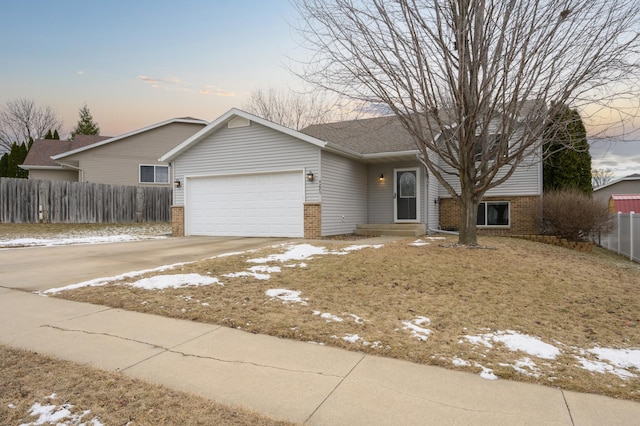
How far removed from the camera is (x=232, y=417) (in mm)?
2504

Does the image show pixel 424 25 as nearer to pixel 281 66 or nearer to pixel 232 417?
pixel 281 66

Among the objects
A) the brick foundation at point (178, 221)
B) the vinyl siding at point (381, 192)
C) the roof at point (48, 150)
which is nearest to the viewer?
the brick foundation at point (178, 221)

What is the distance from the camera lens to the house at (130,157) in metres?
22.5

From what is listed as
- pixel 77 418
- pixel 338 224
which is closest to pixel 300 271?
pixel 77 418

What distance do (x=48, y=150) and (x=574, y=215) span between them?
98.2 ft

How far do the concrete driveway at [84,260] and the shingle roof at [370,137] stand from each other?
6.15 meters

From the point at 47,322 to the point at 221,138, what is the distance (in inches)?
418

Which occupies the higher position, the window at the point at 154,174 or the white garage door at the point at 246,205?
the window at the point at 154,174

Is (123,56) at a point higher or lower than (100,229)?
higher

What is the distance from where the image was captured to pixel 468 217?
9633 millimetres

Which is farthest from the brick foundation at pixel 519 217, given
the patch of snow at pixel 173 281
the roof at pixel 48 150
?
the roof at pixel 48 150

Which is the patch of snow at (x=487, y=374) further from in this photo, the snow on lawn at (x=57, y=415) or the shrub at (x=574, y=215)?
the shrub at (x=574, y=215)

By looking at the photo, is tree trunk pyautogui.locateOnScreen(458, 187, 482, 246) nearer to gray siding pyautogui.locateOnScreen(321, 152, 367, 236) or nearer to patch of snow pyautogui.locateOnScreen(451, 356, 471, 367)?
gray siding pyautogui.locateOnScreen(321, 152, 367, 236)

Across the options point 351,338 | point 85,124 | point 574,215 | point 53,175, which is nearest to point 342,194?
point 574,215
